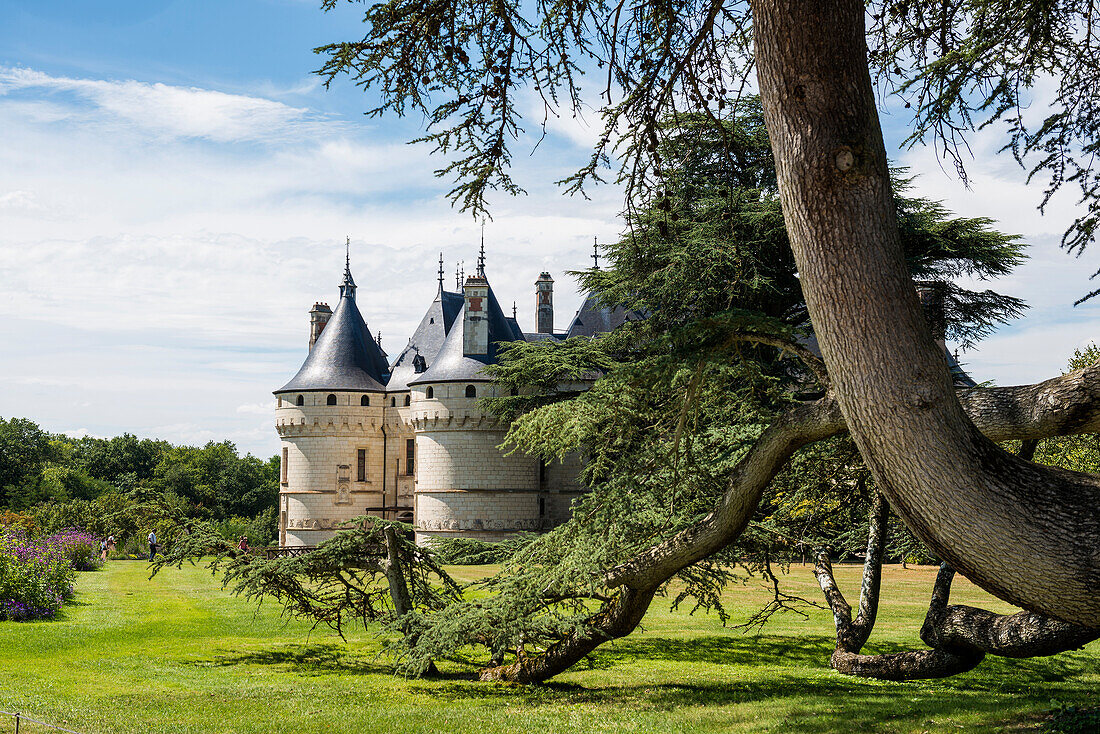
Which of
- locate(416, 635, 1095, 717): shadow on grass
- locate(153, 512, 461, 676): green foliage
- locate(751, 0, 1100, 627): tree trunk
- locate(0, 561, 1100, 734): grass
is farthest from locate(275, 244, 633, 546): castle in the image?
locate(751, 0, 1100, 627): tree trunk

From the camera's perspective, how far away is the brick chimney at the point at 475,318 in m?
29.1

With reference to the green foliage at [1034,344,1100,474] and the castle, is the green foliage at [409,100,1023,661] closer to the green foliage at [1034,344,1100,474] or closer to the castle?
the green foliage at [1034,344,1100,474]

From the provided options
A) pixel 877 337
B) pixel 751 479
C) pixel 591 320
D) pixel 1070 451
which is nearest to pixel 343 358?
pixel 591 320

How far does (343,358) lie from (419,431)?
5.44 meters

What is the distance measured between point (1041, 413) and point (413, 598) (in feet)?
25.9

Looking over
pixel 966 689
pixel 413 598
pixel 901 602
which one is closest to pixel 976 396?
pixel 966 689

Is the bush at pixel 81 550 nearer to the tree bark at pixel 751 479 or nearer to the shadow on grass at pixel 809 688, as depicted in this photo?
the shadow on grass at pixel 809 688

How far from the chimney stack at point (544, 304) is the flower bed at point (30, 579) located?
22.0m

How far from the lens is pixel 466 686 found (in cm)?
923

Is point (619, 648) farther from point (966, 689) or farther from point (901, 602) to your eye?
point (901, 602)

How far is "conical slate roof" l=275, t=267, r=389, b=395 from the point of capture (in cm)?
3253

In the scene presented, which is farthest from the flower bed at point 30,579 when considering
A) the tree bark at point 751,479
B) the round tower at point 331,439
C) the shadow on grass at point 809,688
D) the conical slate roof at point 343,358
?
the conical slate roof at point 343,358

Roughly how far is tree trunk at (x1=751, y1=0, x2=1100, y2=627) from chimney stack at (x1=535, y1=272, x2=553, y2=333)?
107 ft

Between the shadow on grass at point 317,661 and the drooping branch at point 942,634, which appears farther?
the shadow on grass at point 317,661
